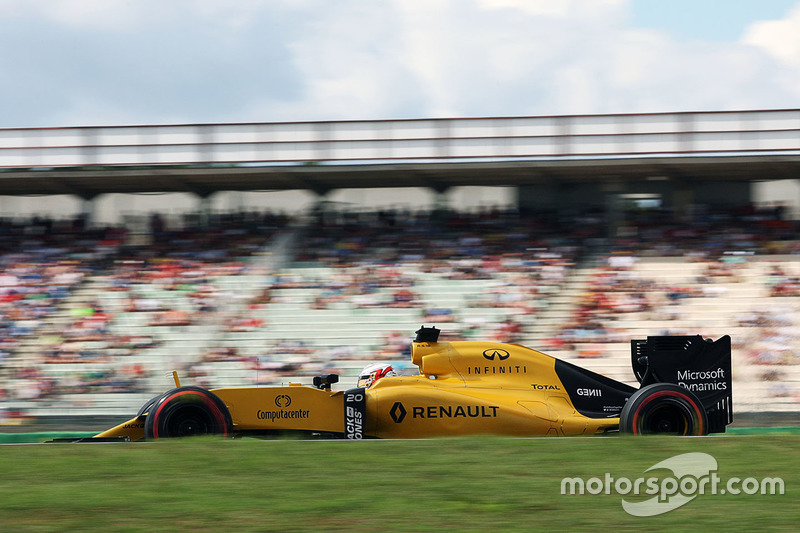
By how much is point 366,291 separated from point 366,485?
10.4m

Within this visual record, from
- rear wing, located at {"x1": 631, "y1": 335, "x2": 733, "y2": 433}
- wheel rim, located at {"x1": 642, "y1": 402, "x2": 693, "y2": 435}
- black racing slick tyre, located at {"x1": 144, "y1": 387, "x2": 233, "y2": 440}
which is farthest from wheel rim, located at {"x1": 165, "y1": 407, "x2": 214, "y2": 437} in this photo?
rear wing, located at {"x1": 631, "y1": 335, "x2": 733, "y2": 433}

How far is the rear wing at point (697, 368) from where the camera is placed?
9219 millimetres

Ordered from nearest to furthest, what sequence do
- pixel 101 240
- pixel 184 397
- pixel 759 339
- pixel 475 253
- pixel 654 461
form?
pixel 654 461, pixel 184 397, pixel 759 339, pixel 475 253, pixel 101 240

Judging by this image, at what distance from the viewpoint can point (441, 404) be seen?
862cm

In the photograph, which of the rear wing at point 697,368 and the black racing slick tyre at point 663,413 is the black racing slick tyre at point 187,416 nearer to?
the black racing slick tyre at point 663,413

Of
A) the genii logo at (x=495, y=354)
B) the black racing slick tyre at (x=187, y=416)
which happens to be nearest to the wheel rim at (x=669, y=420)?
the genii logo at (x=495, y=354)

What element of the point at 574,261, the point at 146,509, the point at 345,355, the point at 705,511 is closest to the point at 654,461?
the point at 705,511

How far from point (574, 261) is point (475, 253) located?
1.91m

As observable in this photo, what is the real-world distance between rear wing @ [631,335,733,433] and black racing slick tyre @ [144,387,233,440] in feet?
14.3

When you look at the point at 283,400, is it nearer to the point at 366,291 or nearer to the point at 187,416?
the point at 187,416

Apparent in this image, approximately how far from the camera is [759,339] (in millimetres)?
14516

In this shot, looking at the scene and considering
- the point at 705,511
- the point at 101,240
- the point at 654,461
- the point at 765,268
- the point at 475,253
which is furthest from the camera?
the point at 101,240

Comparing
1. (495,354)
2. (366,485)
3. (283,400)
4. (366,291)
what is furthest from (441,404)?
(366,291)

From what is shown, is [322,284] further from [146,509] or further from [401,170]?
[146,509]
